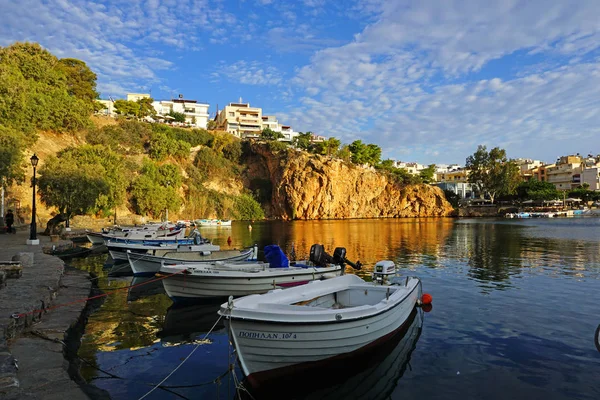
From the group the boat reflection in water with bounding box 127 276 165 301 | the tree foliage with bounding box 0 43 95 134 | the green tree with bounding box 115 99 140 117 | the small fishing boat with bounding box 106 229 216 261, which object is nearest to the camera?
the boat reflection in water with bounding box 127 276 165 301

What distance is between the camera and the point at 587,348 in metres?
10.1

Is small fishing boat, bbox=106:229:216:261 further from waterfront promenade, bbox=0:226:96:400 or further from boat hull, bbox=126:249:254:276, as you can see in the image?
waterfront promenade, bbox=0:226:96:400

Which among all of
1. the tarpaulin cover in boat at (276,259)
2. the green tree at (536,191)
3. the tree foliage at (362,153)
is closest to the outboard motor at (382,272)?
the tarpaulin cover in boat at (276,259)

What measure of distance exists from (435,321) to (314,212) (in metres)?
80.5

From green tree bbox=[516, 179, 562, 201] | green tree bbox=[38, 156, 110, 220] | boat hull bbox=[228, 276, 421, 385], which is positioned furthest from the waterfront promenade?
green tree bbox=[516, 179, 562, 201]

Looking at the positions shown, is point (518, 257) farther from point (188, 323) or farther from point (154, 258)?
point (188, 323)

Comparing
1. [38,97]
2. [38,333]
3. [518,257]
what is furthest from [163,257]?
[38,97]

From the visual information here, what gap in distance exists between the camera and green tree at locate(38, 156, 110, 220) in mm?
31884

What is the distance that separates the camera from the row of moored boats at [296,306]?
24.0 ft

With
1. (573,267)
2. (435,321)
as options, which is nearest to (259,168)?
(573,267)

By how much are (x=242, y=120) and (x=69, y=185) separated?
92802mm

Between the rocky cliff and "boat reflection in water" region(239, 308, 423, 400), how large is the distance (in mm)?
81073

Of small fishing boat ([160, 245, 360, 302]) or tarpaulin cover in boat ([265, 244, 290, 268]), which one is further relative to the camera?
tarpaulin cover in boat ([265, 244, 290, 268])

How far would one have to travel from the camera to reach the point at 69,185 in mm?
32094
